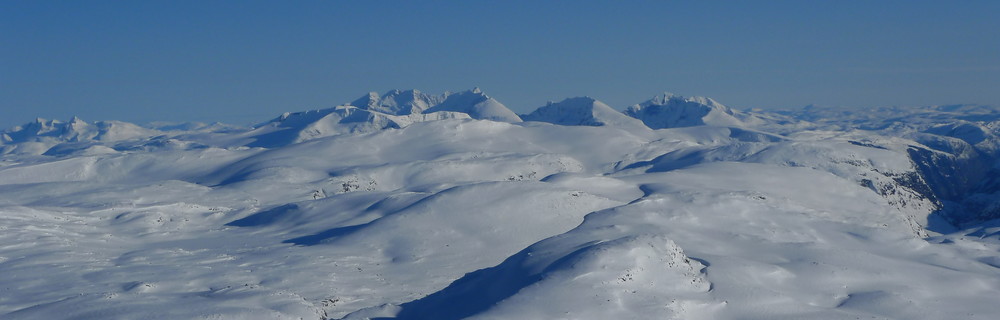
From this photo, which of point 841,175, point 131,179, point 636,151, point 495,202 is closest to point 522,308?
point 495,202

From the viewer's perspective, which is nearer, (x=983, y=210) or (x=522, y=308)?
(x=522, y=308)

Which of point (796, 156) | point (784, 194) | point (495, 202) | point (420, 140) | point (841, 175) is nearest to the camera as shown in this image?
point (495, 202)

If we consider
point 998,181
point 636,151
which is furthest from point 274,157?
point 998,181

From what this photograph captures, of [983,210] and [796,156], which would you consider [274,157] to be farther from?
[983,210]

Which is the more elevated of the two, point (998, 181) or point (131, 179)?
point (131, 179)

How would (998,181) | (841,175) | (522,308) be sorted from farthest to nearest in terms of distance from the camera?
1. (998,181)
2. (841,175)
3. (522,308)

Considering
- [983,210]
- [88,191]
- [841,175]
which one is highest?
[88,191]

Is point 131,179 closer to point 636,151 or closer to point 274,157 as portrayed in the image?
point 274,157
